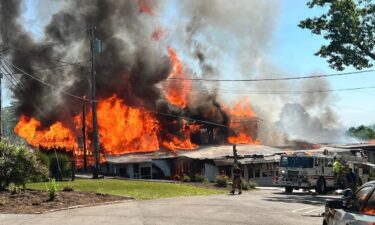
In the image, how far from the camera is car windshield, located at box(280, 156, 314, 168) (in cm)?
3016

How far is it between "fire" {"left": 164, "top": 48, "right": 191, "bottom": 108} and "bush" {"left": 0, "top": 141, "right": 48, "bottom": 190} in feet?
120

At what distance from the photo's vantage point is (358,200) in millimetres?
7219

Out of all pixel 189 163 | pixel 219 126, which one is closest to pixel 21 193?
pixel 189 163

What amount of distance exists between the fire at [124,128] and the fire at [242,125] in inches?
451

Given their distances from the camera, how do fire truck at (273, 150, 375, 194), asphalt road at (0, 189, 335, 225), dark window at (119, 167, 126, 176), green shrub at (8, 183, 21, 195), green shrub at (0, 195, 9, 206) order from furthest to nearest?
dark window at (119, 167, 126, 176) → fire truck at (273, 150, 375, 194) → green shrub at (8, 183, 21, 195) → green shrub at (0, 195, 9, 206) → asphalt road at (0, 189, 335, 225)

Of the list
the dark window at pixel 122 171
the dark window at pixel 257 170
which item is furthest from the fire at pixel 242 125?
the dark window at pixel 122 171

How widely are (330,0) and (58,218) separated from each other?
2049 cm

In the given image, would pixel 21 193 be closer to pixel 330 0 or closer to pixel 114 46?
pixel 330 0

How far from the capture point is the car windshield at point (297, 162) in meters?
30.2

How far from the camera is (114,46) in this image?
51.7 meters

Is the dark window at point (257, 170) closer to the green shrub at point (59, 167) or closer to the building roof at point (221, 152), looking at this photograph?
the building roof at point (221, 152)

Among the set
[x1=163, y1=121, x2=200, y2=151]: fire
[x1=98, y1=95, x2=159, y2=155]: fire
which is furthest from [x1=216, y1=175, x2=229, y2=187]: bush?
[x1=98, y1=95, x2=159, y2=155]: fire

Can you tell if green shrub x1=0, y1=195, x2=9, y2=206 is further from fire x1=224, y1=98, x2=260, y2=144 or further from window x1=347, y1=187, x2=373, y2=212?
fire x1=224, y1=98, x2=260, y2=144

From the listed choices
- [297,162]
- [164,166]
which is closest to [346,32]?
[297,162]
